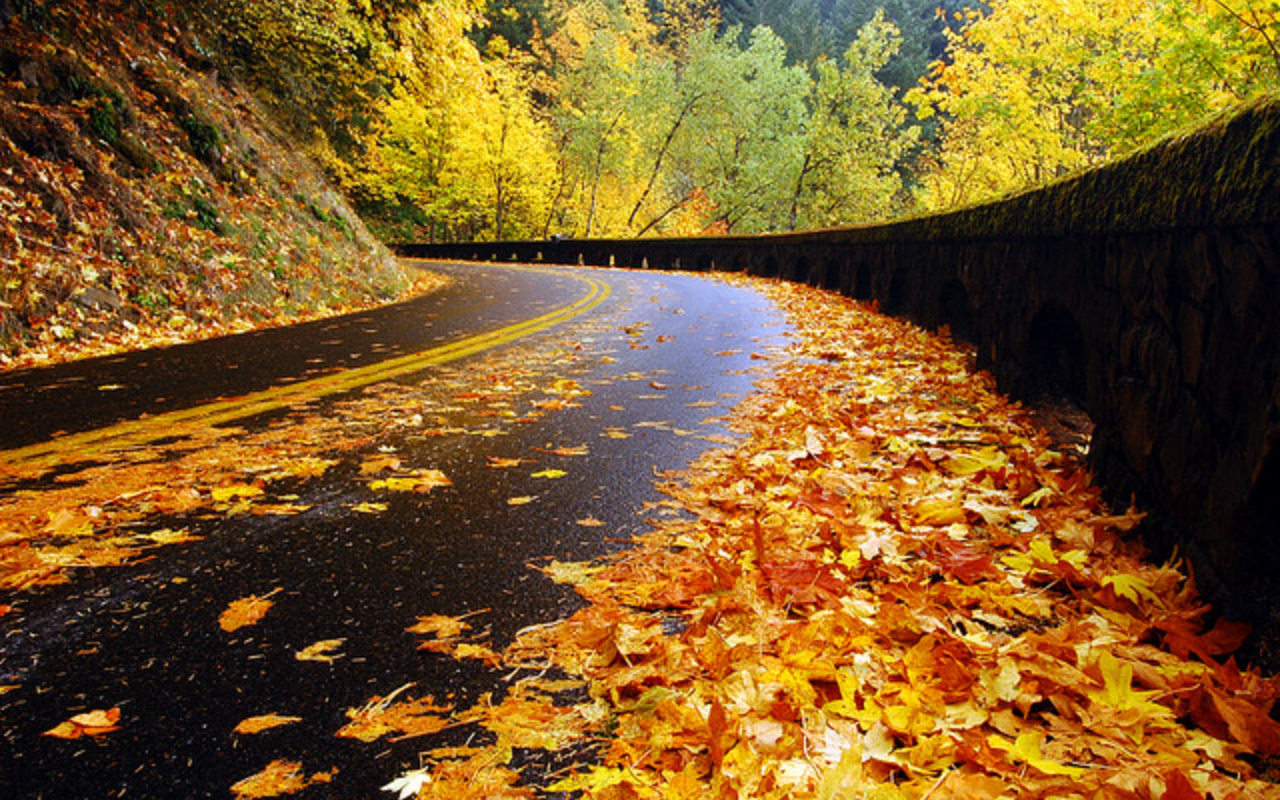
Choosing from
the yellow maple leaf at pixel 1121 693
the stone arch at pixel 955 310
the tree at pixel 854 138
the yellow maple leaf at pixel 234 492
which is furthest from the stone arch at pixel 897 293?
the tree at pixel 854 138

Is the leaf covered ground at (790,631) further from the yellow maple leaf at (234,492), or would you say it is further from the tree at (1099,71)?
the tree at (1099,71)

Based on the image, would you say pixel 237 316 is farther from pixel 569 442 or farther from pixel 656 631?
pixel 656 631

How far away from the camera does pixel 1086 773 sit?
52.3 inches

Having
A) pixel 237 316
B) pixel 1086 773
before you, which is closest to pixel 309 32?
pixel 237 316

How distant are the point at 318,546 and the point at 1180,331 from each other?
2.78m

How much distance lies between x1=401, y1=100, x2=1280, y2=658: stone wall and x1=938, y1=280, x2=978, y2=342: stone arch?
2323 millimetres

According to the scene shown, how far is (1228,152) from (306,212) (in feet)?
38.4

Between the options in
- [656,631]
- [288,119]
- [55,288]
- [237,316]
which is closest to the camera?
[656,631]

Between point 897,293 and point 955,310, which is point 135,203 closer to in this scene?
point 955,310

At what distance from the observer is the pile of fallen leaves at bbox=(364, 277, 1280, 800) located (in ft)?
4.40

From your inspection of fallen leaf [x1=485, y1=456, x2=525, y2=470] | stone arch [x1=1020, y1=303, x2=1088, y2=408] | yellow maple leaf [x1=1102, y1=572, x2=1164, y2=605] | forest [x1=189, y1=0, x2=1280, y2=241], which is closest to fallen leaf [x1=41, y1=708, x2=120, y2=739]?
fallen leaf [x1=485, y1=456, x2=525, y2=470]

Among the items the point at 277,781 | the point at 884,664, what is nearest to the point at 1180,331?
the point at 884,664

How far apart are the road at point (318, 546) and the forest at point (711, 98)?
101 inches

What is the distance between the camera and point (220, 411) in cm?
371
